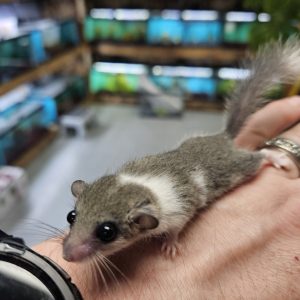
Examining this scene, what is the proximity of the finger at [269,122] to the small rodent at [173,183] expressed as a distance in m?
0.04

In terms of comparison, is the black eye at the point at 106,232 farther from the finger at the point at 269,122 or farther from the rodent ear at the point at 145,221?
the finger at the point at 269,122

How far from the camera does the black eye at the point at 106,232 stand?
898mm

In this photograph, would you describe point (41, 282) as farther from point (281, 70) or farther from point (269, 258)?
point (281, 70)

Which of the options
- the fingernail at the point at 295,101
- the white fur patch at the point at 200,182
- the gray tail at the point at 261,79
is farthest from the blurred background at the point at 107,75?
the white fur patch at the point at 200,182

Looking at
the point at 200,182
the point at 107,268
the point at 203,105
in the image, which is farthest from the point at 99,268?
the point at 203,105

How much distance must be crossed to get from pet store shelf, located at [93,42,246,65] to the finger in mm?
2788

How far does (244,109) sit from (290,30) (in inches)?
34.3

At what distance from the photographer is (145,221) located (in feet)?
3.08

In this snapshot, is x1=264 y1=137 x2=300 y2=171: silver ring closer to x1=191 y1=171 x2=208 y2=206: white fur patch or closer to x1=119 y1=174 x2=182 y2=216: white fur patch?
x1=191 y1=171 x2=208 y2=206: white fur patch

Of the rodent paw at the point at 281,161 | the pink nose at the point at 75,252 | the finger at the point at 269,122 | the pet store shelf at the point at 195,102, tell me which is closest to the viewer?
the pink nose at the point at 75,252

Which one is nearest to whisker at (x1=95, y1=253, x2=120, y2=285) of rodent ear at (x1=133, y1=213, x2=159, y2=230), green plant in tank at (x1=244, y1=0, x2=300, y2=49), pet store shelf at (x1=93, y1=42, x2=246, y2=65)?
rodent ear at (x1=133, y1=213, x2=159, y2=230)

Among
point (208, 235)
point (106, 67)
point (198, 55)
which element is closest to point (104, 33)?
point (106, 67)

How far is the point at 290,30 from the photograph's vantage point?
2.18m

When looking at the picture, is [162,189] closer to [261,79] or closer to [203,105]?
[261,79]
